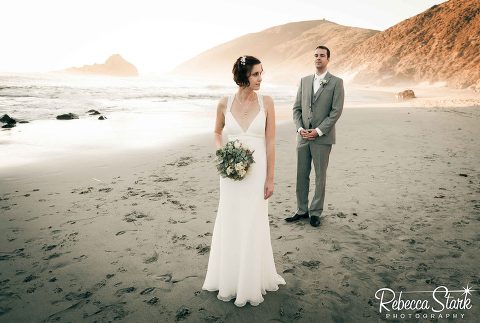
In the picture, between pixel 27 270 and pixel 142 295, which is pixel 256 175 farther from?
pixel 27 270

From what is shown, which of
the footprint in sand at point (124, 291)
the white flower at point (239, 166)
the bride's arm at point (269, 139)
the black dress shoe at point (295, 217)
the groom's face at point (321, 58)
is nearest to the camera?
the white flower at point (239, 166)

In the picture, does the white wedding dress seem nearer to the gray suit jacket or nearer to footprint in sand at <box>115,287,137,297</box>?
footprint in sand at <box>115,287,137,297</box>

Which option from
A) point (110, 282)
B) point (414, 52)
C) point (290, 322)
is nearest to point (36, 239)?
point (110, 282)

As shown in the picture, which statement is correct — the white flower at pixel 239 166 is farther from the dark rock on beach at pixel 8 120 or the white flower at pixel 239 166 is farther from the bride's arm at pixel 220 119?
the dark rock on beach at pixel 8 120

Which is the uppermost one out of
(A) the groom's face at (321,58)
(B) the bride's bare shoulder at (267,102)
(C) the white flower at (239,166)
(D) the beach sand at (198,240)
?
(A) the groom's face at (321,58)

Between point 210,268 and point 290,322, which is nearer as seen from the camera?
point 290,322

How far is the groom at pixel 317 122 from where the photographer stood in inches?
154

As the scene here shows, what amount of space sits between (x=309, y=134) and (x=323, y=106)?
0.44 meters

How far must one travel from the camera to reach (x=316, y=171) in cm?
414

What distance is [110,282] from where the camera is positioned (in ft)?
9.56

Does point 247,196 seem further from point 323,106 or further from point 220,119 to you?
point 323,106

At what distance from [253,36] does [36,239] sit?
8130 inches

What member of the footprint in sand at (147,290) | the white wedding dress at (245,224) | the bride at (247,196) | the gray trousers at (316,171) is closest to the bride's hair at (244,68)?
the bride at (247,196)

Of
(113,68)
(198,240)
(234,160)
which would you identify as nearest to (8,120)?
(198,240)
